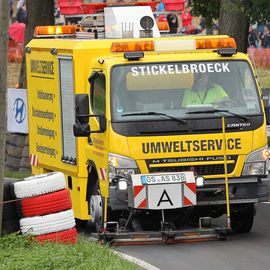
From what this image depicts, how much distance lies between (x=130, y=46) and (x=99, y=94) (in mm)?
715

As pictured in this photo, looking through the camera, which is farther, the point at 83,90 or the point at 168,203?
the point at 83,90

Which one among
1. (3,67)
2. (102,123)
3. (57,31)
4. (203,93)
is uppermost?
(3,67)

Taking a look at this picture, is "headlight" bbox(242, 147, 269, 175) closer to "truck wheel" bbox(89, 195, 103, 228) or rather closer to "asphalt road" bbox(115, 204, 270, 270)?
"asphalt road" bbox(115, 204, 270, 270)

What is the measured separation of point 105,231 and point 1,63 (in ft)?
10.8

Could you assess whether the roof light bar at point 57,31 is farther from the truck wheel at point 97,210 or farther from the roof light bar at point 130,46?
the truck wheel at point 97,210

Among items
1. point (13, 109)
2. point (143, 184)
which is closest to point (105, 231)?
point (143, 184)

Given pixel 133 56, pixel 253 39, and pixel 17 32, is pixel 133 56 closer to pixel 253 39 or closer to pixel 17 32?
pixel 253 39

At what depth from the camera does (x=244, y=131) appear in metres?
15.4

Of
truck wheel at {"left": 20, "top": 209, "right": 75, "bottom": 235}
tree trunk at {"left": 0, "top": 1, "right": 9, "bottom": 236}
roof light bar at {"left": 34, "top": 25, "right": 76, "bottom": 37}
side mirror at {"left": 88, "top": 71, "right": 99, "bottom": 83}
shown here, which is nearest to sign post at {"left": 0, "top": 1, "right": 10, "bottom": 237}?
tree trunk at {"left": 0, "top": 1, "right": 9, "bottom": 236}

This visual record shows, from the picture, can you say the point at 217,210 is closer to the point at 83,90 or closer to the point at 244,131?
the point at 244,131

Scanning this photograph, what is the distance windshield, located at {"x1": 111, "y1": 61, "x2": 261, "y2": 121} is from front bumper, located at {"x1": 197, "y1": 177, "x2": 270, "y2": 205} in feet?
2.75

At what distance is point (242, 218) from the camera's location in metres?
16.2

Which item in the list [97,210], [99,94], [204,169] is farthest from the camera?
[99,94]

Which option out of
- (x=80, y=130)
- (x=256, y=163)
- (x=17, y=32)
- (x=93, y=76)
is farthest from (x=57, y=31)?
(x=17, y=32)
